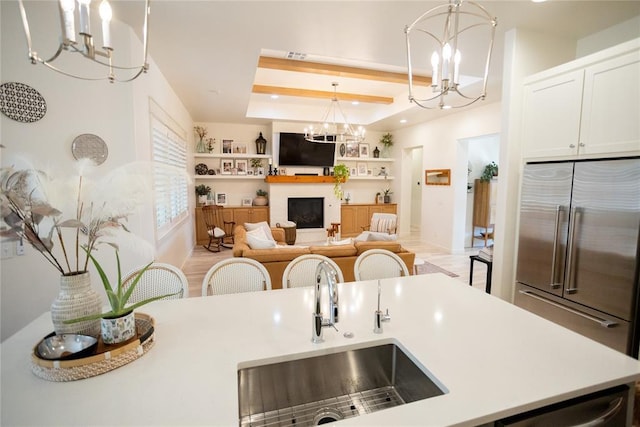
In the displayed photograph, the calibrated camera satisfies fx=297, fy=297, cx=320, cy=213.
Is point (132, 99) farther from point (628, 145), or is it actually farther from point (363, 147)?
point (363, 147)

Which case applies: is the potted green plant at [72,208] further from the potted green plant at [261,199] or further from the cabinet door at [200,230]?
the potted green plant at [261,199]

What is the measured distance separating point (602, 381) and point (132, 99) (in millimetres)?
3470

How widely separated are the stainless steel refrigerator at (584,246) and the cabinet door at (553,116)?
17 cm

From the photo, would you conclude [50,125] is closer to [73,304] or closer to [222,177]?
[73,304]

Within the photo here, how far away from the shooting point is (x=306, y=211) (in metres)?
7.70

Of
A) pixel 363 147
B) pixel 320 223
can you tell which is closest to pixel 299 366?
pixel 320 223

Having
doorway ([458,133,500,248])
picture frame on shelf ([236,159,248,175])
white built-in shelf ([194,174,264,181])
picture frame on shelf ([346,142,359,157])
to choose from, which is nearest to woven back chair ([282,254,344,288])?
white built-in shelf ([194,174,264,181])

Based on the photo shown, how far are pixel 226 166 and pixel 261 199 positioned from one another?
1180 mm

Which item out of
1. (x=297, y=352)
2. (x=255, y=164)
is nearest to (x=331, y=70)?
(x=255, y=164)

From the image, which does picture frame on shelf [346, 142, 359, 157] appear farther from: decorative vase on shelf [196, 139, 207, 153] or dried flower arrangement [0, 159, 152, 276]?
dried flower arrangement [0, 159, 152, 276]

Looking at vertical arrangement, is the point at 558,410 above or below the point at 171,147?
below

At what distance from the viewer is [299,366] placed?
1272mm

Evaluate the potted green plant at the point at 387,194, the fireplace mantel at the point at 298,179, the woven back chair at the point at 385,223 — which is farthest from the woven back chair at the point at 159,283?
the potted green plant at the point at 387,194

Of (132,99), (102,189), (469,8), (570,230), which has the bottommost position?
(570,230)
